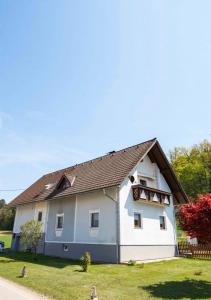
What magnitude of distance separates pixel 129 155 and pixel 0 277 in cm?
1337

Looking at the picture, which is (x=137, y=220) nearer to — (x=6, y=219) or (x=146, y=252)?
(x=146, y=252)

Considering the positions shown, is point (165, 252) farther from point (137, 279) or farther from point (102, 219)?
point (137, 279)

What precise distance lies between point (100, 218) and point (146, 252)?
4464mm

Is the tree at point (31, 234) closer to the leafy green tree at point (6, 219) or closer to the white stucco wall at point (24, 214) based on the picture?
the white stucco wall at point (24, 214)

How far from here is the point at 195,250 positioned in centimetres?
2256

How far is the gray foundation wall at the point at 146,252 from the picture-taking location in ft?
59.5

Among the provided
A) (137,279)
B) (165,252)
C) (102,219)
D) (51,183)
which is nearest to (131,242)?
(102,219)

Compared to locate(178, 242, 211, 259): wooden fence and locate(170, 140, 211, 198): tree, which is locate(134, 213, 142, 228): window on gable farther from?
locate(170, 140, 211, 198): tree

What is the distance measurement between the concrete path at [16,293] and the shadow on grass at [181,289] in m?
4.17

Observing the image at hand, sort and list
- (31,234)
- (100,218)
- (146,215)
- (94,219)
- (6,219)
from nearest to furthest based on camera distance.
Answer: (100,218)
(94,219)
(146,215)
(31,234)
(6,219)

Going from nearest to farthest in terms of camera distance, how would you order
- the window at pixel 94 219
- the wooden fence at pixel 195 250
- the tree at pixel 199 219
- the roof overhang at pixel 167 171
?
the tree at pixel 199 219, the window at pixel 94 219, the wooden fence at pixel 195 250, the roof overhang at pixel 167 171

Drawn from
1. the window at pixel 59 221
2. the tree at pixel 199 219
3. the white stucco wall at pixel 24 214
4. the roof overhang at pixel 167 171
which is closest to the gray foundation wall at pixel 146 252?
the roof overhang at pixel 167 171

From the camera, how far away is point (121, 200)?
19094 millimetres

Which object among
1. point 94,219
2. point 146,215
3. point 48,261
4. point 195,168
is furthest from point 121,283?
point 195,168
